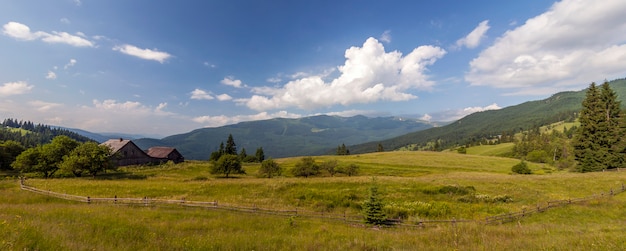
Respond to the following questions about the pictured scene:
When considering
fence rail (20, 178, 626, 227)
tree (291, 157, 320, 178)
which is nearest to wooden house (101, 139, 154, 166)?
tree (291, 157, 320, 178)

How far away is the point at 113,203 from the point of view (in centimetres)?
2577

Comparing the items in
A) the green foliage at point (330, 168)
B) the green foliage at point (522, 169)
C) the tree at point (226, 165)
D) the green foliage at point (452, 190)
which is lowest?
the green foliage at point (522, 169)

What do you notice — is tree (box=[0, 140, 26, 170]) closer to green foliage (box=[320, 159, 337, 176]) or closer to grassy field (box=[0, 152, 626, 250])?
grassy field (box=[0, 152, 626, 250])

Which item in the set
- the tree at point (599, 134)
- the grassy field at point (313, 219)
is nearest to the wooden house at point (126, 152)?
the grassy field at point (313, 219)

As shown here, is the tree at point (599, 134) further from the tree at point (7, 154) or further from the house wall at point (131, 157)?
the tree at point (7, 154)

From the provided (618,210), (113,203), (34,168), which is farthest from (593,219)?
(34,168)

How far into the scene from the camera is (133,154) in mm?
86688

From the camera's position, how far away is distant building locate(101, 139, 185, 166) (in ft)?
262

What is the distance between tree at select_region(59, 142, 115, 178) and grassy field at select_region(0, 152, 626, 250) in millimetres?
12274

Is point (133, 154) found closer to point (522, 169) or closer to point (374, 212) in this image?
point (374, 212)

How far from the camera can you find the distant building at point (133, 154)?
8000 centimetres

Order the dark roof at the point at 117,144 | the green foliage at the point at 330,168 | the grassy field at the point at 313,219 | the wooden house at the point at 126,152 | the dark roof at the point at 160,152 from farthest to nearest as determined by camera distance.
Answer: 1. the dark roof at the point at 160,152
2. the dark roof at the point at 117,144
3. the wooden house at the point at 126,152
4. the green foliage at the point at 330,168
5. the grassy field at the point at 313,219

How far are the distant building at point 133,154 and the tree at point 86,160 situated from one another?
20.9 meters

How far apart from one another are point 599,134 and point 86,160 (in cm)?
10574
